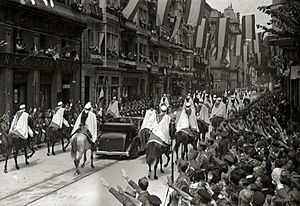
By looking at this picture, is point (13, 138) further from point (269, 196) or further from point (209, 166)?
point (269, 196)

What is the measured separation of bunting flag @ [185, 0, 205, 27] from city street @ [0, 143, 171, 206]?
21.3 feet

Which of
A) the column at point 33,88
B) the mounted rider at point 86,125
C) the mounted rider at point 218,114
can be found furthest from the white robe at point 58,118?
the column at point 33,88

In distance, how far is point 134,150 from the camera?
17375 millimetres

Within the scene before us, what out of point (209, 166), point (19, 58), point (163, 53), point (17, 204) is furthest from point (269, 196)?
point (163, 53)

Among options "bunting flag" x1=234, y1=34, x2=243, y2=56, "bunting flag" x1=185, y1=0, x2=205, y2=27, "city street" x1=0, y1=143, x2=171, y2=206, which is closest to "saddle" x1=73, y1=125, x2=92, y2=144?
"city street" x1=0, y1=143, x2=171, y2=206

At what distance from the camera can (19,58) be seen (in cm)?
2495

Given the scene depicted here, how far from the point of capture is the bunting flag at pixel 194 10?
785 inches

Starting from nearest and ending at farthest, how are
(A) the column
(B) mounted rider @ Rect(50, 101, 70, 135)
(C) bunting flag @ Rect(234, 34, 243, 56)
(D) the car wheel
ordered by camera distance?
1. (D) the car wheel
2. (B) mounted rider @ Rect(50, 101, 70, 135)
3. (A) the column
4. (C) bunting flag @ Rect(234, 34, 243, 56)

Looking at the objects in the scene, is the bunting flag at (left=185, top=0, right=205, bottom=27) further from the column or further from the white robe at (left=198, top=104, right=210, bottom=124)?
the column

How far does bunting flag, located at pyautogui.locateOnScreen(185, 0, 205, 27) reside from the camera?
19938mm

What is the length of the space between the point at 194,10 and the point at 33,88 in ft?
38.0

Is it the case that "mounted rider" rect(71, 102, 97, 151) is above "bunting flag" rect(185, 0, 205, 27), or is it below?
below

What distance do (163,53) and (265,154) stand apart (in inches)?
1906

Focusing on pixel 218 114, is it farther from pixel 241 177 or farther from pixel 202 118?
pixel 241 177
